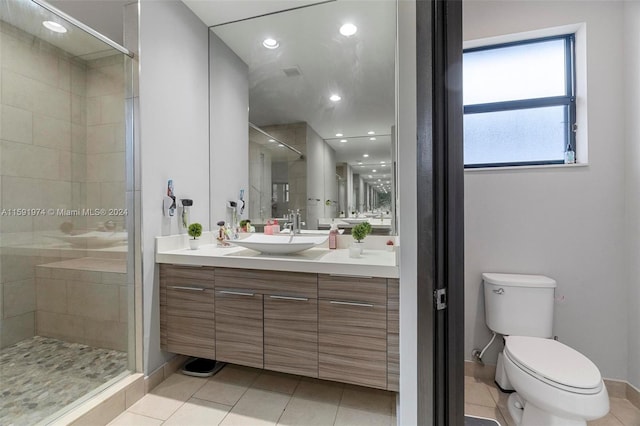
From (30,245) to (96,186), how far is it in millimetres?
444

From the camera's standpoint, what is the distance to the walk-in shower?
1457 mm

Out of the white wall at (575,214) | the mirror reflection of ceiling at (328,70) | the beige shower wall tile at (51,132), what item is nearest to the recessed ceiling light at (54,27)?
the beige shower wall tile at (51,132)

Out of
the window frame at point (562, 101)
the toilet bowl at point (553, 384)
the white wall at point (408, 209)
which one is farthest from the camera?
the window frame at point (562, 101)

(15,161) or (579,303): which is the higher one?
(15,161)

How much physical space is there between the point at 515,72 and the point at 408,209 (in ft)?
5.55

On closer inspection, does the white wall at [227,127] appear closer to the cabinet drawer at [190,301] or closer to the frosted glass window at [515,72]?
the cabinet drawer at [190,301]

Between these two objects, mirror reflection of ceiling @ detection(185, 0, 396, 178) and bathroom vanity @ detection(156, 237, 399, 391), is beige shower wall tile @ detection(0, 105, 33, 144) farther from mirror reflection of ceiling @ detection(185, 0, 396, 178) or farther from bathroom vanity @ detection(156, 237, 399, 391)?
mirror reflection of ceiling @ detection(185, 0, 396, 178)

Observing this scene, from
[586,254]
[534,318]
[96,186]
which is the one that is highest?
[96,186]

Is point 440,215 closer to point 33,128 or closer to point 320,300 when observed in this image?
point 320,300

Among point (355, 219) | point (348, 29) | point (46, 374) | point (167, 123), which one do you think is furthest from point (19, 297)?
point (348, 29)

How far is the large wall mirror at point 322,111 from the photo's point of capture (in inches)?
78.7

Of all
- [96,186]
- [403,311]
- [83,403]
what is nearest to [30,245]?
[96,186]

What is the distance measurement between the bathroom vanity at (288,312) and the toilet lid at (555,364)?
606 millimetres

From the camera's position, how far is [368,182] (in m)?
2.14
